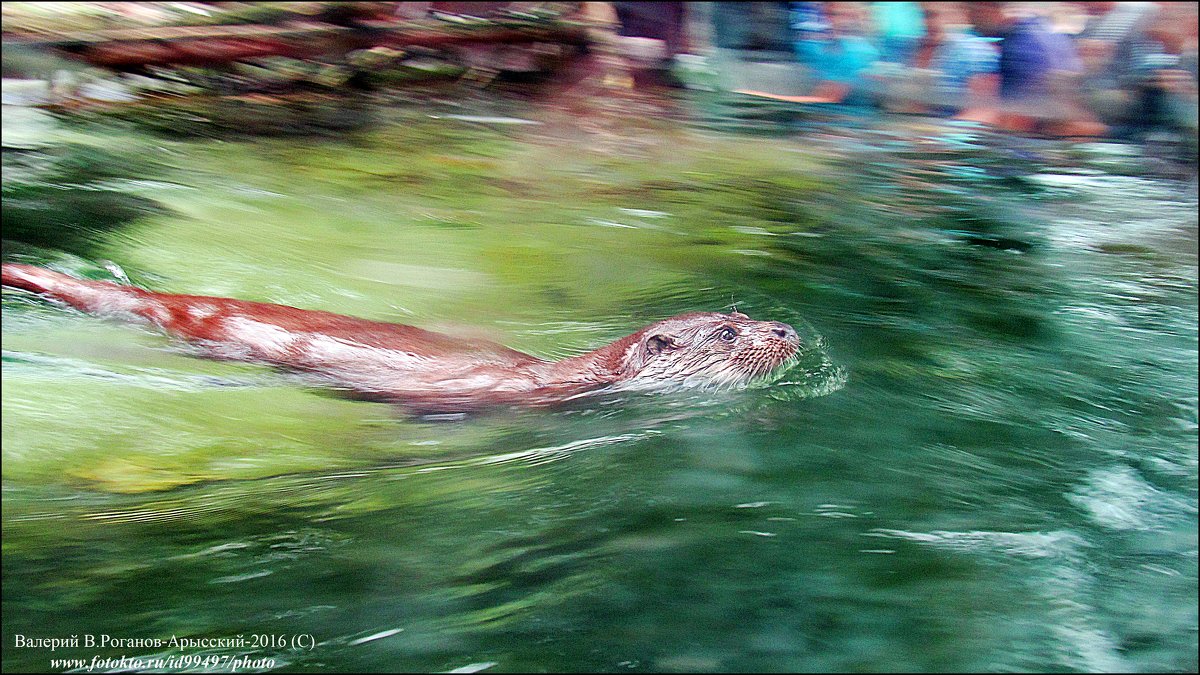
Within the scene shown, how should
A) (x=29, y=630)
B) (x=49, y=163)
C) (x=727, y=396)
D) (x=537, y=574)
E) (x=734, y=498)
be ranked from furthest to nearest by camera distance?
(x=49, y=163) < (x=727, y=396) < (x=734, y=498) < (x=537, y=574) < (x=29, y=630)

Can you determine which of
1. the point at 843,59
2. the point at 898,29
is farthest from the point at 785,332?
the point at 898,29

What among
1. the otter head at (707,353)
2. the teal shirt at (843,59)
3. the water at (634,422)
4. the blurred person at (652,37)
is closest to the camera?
the water at (634,422)

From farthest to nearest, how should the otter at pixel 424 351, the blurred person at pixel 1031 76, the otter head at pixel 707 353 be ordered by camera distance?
1. the blurred person at pixel 1031 76
2. the otter head at pixel 707 353
3. the otter at pixel 424 351

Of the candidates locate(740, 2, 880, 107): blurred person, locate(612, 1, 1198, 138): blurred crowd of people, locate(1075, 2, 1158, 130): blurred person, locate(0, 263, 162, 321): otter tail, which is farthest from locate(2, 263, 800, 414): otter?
locate(1075, 2, 1158, 130): blurred person

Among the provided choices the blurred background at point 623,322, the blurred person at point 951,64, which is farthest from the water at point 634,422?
the blurred person at point 951,64

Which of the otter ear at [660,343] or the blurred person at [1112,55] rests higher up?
the blurred person at [1112,55]

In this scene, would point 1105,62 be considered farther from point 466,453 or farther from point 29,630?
point 29,630

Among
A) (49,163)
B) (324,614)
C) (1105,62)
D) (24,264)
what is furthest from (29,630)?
(1105,62)

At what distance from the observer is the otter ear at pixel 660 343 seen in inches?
113

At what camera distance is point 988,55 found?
3018 mm

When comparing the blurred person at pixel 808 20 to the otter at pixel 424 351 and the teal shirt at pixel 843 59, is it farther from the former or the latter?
the otter at pixel 424 351

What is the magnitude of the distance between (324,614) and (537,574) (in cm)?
48

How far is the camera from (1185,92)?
2881 millimetres

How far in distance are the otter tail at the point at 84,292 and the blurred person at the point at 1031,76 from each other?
276 cm
